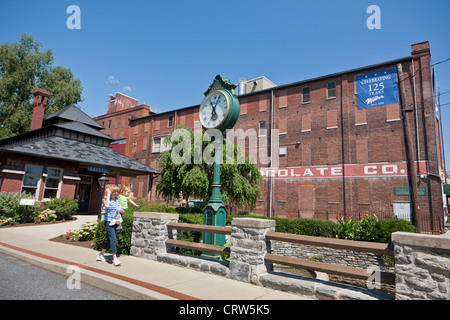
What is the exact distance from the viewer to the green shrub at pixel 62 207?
15961mm

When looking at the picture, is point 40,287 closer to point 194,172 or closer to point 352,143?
point 194,172

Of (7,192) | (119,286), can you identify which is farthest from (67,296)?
(7,192)

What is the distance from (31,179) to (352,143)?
25939 millimetres

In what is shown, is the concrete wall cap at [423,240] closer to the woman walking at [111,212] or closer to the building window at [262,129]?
the woman walking at [111,212]

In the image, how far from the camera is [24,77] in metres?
34.6

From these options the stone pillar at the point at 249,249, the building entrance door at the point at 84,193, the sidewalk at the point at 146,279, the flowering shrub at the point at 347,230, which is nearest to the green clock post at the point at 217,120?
the sidewalk at the point at 146,279

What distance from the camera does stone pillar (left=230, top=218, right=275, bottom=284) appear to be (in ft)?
16.8

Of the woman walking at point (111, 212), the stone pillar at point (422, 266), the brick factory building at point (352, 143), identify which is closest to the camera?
the stone pillar at point (422, 266)

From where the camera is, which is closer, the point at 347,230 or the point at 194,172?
the point at 347,230

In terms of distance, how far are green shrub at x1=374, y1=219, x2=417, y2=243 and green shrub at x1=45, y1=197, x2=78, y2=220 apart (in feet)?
56.8

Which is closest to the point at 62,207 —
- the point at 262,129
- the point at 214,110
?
the point at 214,110

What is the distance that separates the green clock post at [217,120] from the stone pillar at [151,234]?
3.37 ft

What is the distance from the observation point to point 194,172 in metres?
16.0
